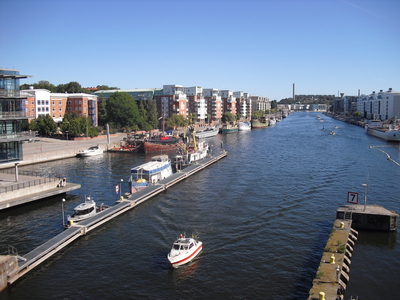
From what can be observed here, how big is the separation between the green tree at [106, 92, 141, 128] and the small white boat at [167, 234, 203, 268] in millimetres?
68549

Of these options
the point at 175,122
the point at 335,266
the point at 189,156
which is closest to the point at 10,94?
the point at 189,156

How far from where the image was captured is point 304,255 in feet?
71.1

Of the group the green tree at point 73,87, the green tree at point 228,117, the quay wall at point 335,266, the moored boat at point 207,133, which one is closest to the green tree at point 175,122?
the moored boat at point 207,133

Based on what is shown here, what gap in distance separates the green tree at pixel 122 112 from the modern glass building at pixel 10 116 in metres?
53.9

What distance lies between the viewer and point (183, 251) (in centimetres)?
2048

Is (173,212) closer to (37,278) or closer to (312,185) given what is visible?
(37,278)

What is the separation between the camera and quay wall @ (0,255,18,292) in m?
18.1

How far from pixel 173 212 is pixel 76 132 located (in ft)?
161

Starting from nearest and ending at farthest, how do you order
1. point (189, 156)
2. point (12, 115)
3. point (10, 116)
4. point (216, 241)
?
point (216, 241)
point (10, 116)
point (12, 115)
point (189, 156)

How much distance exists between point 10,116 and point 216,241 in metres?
21.5

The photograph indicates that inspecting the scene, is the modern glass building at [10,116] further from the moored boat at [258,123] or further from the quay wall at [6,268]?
the moored boat at [258,123]

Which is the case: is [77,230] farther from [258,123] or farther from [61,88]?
[258,123]

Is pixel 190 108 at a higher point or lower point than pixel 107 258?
higher

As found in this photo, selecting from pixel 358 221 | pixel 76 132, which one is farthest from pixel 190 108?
pixel 358 221
